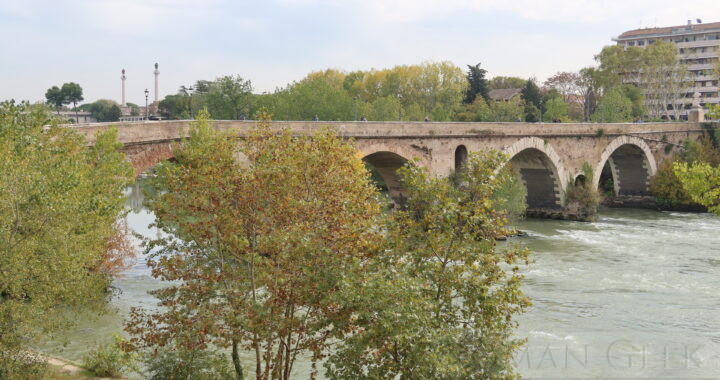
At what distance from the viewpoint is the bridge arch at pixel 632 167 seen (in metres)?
47.3

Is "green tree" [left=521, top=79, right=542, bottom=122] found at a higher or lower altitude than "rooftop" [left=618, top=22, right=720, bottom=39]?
lower

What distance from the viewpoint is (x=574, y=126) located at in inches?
1631

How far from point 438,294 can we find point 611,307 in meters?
12.9

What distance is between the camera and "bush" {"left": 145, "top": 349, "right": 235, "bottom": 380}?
38.3 feet

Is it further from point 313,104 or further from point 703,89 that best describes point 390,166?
point 703,89

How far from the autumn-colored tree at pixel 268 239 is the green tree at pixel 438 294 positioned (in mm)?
554

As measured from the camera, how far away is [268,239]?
10164mm

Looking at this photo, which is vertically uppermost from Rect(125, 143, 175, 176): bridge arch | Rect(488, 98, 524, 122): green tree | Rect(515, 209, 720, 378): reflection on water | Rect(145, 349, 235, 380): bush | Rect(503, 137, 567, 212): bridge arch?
Rect(488, 98, 524, 122): green tree

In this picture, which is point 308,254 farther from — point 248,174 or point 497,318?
point 497,318

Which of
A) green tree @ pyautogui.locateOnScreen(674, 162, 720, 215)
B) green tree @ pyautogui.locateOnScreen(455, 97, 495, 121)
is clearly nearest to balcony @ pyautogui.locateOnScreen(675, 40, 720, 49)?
green tree @ pyautogui.locateOnScreen(455, 97, 495, 121)

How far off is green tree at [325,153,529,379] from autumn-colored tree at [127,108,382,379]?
55 cm

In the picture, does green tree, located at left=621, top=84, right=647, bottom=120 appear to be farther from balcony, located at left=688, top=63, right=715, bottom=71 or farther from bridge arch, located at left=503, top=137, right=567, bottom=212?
bridge arch, located at left=503, top=137, right=567, bottom=212

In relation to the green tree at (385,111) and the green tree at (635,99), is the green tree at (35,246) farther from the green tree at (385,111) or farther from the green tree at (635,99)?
the green tree at (635,99)

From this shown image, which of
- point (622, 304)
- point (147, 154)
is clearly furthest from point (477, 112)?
point (147, 154)
